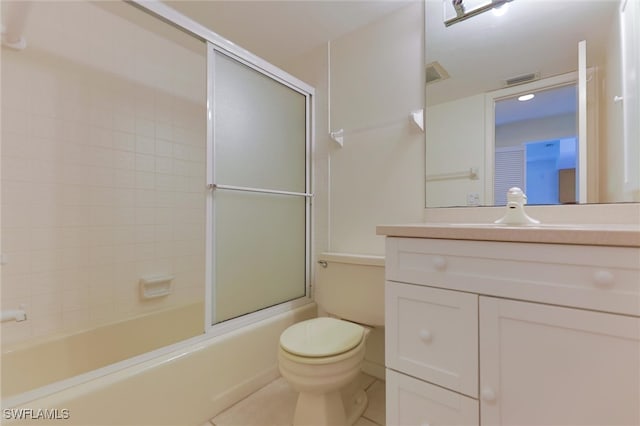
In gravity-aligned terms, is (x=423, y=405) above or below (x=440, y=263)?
below

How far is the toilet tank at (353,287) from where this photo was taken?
1.40m

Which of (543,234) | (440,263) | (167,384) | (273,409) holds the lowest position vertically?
(273,409)

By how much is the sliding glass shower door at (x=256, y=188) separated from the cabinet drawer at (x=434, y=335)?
35.8 inches

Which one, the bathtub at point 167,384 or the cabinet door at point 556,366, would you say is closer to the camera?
the cabinet door at point 556,366

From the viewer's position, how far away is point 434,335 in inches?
33.1

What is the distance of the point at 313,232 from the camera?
1952 millimetres

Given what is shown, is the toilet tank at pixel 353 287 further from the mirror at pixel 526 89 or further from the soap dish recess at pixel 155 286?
the soap dish recess at pixel 155 286

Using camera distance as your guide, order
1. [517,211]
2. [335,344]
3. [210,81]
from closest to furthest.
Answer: [517,211] → [335,344] → [210,81]

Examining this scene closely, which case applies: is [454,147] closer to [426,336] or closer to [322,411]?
[426,336]

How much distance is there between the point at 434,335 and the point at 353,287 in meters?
0.67

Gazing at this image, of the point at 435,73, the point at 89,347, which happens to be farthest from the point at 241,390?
the point at 435,73

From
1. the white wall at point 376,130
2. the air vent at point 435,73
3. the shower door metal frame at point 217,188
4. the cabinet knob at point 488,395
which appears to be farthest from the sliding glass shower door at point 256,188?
the cabinet knob at point 488,395

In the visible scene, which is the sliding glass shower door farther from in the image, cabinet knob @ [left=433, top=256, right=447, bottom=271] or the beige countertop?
cabinet knob @ [left=433, top=256, right=447, bottom=271]

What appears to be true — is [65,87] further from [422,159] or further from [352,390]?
[352,390]
